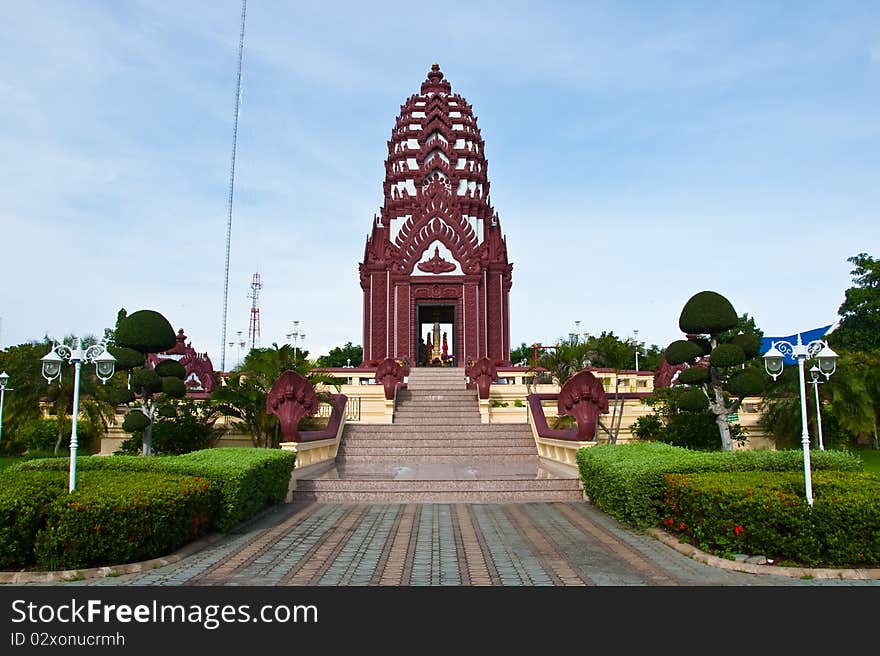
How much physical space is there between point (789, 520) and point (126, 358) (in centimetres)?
1189

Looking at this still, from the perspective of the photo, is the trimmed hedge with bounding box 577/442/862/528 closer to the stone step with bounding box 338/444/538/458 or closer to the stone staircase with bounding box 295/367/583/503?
the stone staircase with bounding box 295/367/583/503

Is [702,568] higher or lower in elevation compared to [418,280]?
lower

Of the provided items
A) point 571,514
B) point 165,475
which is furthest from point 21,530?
point 571,514

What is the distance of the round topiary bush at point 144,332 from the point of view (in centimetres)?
1356

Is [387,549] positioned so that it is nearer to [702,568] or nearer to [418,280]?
[702,568]

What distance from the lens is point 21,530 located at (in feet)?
20.0

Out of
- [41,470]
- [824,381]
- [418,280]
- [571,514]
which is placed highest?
[418,280]

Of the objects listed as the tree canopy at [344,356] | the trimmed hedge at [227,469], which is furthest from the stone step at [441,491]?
the tree canopy at [344,356]

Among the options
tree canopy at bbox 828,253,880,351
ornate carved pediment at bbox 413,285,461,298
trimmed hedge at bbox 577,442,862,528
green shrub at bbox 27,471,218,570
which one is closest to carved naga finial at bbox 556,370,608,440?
trimmed hedge at bbox 577,442,862,528

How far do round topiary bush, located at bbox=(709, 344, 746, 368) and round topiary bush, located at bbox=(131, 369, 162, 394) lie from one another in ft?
35.9

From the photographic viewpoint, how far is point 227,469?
8602 millimetres

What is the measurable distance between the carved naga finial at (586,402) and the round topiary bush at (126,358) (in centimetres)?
850

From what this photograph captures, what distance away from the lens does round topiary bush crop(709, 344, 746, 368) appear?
12578mm
